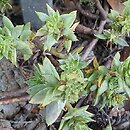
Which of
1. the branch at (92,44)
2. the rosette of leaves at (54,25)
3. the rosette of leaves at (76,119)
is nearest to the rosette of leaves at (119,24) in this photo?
the branch at (92,44)

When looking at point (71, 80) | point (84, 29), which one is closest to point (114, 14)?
point (84, 29)

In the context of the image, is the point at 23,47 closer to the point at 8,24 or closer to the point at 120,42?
the point at 8,24

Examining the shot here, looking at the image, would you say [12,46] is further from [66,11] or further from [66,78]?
[66,11]

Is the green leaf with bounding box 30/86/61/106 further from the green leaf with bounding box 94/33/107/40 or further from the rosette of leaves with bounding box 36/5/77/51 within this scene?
the green leaf with bounding box 94/33/107/40

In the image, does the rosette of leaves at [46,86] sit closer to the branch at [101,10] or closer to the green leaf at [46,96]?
the green leaf at [46,96]

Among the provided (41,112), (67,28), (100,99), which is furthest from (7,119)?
(67,28)

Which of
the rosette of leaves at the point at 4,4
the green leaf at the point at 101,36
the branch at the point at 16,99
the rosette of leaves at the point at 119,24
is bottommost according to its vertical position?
the branch at the point at 16,99
